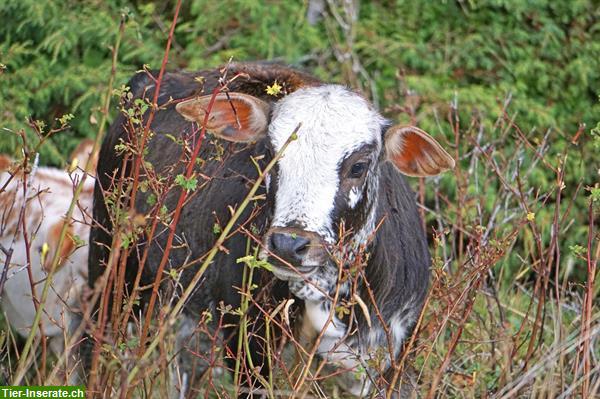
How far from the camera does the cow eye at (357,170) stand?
3.78m

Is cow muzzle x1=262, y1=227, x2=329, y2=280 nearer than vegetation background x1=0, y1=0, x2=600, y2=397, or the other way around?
cow muzzle x1=262, y1=227, x2=329, y2=280

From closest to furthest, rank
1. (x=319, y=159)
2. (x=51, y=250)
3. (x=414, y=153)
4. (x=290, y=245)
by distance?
(x=290, y=245) → (x=319, y=159) → (x=414, y=153) → (x=51, y=250)

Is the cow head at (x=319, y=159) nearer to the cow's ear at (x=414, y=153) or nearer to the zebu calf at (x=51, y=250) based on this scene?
the cow's ear at (x=414, y=153)

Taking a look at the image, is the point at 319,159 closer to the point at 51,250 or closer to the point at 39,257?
the point at 51,250

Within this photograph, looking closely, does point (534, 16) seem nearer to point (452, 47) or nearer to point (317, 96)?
point (452, 47)

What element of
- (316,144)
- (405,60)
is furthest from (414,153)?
(405,60)

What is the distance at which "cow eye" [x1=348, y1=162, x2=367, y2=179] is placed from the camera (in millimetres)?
3777

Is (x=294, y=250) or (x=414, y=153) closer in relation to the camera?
(x=294, y=250)

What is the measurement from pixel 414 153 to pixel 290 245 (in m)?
0.94

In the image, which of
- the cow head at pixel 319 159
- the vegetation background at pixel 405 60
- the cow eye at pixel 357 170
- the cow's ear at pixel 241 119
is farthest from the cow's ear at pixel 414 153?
the vegetation background at pixel 405 60

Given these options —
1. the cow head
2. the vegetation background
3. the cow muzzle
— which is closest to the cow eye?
the cow head

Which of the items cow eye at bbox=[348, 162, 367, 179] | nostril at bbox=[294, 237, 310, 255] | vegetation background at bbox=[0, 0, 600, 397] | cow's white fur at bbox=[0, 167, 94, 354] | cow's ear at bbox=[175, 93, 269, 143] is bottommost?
cow's white fur at bbox=[0, 167, 94, 354]

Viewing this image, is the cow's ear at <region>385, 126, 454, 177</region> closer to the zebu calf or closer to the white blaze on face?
the white blaze on face

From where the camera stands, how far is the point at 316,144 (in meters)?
3.69
